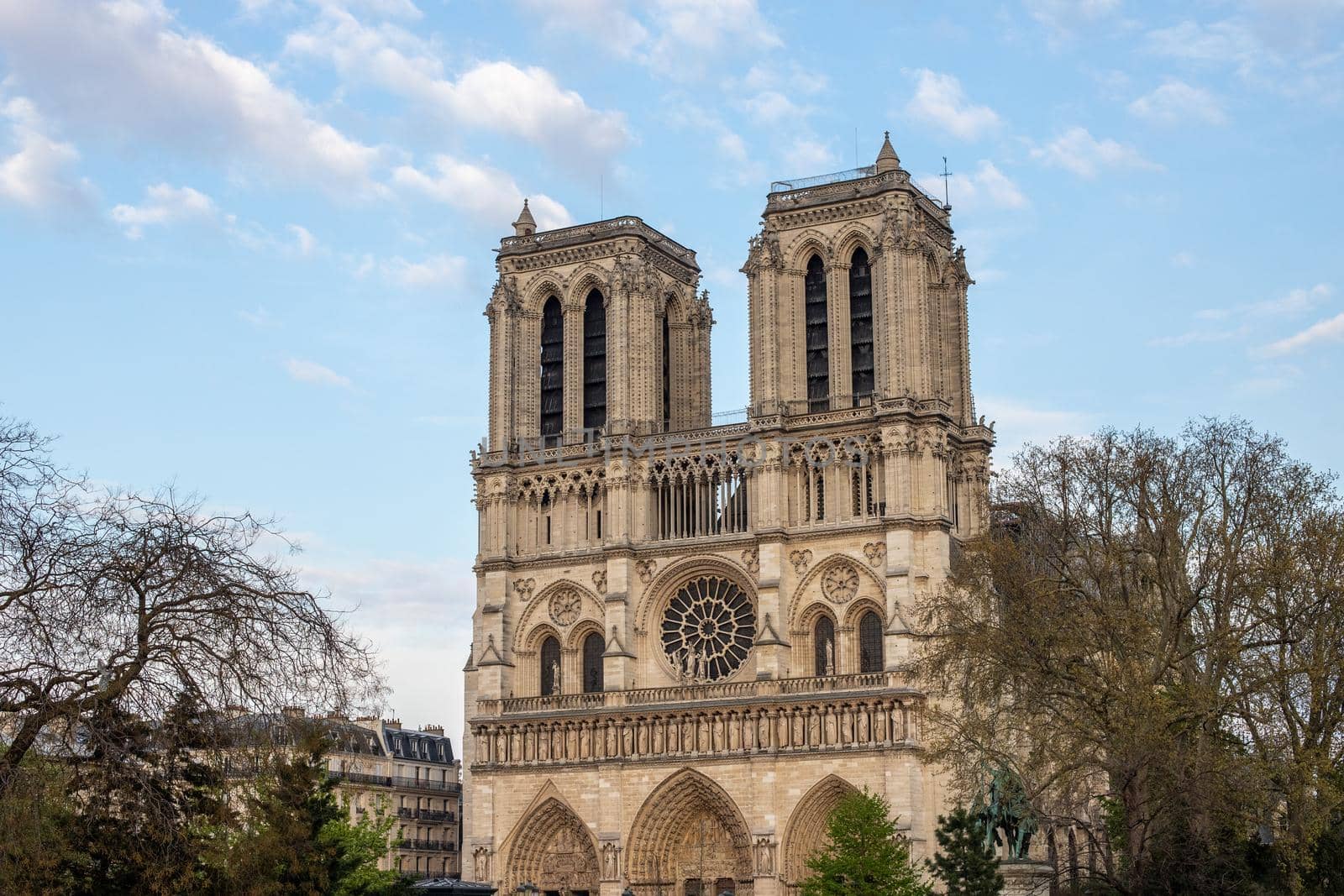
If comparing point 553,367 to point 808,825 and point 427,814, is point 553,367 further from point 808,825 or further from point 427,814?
point 427,814

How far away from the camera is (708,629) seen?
5772 cm

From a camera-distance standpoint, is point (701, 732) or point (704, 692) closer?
point (701, 732)

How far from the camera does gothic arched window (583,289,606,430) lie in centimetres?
6109

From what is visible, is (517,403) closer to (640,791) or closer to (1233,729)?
(640,791)

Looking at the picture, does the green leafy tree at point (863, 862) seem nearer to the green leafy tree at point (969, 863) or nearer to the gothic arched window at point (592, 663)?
the green leafy tree at point (969, 863)

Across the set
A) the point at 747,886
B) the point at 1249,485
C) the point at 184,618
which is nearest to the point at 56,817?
the point at 184,618

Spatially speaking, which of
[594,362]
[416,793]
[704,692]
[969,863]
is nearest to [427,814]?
[416,793]

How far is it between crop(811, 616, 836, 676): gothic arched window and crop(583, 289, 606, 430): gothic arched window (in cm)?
1017

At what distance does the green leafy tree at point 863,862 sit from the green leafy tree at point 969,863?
4.14 meters

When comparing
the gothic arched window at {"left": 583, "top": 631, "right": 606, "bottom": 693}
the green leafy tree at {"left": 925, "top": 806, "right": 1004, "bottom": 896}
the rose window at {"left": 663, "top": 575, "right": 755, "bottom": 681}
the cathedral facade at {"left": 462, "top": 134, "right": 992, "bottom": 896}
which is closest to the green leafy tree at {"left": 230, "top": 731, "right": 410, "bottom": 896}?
the cathedral facade at {"left": 462, "top": 134, "right": 992, "bottom": 896}

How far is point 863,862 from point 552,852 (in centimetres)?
1769

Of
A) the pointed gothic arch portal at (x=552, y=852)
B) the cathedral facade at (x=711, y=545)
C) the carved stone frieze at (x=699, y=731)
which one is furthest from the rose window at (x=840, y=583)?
the pointed gothic arch portal at (x=552, y=852)

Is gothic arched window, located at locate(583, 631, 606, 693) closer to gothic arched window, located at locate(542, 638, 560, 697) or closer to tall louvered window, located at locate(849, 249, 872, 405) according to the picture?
gothic arched window, located at locate(542, 638, 560, 697)

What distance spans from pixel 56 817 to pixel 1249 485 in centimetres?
2307
